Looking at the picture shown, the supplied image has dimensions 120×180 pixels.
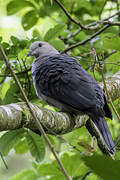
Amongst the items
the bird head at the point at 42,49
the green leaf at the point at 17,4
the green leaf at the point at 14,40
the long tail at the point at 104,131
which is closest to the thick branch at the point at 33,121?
the long tail at the point at 104,131

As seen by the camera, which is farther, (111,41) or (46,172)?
(111,41)

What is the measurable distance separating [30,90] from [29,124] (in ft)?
3.56

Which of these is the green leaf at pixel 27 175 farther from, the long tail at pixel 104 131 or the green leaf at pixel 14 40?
the green leaf at pixel 14 40

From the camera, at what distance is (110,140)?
7.36 feet

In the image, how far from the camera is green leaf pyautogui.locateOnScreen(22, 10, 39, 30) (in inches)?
146

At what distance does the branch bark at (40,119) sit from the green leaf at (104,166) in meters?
0.67

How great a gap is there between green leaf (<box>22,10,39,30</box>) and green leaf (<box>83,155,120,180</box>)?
10.8 ft

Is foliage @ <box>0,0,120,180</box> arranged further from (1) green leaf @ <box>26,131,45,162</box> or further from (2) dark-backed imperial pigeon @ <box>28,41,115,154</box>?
(2) dark-backed imperial pigeon @ <box>28,41,115,154</box>

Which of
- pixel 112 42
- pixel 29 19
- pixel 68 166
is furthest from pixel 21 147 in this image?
pixel 29 19

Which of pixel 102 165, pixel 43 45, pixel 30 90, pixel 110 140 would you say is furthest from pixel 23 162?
pixel 102 165

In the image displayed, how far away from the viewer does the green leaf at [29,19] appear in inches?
146

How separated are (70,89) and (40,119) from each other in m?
0.87

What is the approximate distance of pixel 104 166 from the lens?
59 centimetres

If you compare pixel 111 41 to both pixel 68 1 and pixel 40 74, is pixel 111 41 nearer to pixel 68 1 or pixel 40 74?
pixel 40 74
